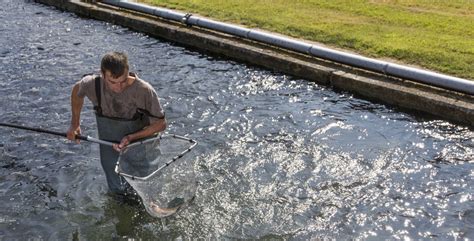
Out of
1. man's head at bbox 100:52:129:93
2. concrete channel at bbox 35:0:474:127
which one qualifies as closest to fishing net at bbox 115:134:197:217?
man's head at bbox 100:52:129:93

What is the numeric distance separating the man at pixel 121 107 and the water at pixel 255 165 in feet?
3.50

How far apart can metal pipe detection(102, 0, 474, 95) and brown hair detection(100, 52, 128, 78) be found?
546 centimetres

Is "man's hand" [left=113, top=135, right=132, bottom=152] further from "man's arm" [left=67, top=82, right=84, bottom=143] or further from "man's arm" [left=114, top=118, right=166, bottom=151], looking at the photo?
"man's arm" [left=67, top=82, right=84, bottom=143]

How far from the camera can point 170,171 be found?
6.26m

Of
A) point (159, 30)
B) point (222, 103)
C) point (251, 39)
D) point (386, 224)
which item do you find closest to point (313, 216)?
point (386, 224)

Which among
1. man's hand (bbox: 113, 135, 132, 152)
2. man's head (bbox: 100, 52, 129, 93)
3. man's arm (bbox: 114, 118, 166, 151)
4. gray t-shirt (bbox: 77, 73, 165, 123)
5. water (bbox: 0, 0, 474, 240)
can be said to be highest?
man's head (bbox: 100, 52, 129, 93)

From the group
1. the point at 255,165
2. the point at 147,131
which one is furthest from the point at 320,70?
the point at 147,131

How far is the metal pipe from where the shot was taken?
28.8 ft

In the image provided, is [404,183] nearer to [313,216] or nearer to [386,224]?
[386,224]

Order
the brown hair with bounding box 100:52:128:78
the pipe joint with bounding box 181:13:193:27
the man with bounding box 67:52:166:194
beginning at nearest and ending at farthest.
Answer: the brown hair with bounding box 100:52:128:78
the man with bounding box 67:52:166:194
the pipe joint with bounding box 181:13:193:27

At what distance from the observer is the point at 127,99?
18.4 feet

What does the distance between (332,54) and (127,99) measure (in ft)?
17.5

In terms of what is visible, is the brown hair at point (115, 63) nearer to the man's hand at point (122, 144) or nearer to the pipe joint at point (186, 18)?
the man's hand at point (122, 144)

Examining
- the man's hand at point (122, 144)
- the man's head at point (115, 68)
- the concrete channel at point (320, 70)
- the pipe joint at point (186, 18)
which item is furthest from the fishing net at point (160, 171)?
the pipe joint at point (186, 18)
